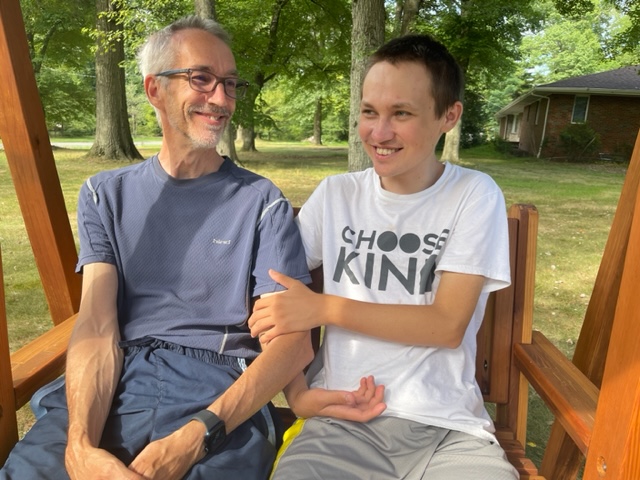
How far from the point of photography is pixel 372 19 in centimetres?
924

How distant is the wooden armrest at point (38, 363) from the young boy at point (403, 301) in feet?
2.33

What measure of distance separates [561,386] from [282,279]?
3.14 ft

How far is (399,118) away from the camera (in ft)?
6.45

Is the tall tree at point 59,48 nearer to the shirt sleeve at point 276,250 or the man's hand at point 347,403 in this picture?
the shirt sleeve at point 276,250

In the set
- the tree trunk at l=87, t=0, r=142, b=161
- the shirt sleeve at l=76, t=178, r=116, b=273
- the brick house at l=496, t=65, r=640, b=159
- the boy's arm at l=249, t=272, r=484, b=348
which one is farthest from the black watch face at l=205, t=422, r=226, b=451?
the brick house at l=496, t=65, r=640, b=159

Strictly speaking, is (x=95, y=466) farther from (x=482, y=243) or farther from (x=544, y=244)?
(x=544, y=244)

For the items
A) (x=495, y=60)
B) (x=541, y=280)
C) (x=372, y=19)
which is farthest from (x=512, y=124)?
(x=541, y=280)

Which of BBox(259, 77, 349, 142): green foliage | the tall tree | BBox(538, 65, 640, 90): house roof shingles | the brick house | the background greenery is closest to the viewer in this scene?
the background greenery

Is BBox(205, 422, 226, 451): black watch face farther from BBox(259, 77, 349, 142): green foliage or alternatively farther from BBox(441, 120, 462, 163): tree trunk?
BBox(259, 77, 349, 142): green foliage

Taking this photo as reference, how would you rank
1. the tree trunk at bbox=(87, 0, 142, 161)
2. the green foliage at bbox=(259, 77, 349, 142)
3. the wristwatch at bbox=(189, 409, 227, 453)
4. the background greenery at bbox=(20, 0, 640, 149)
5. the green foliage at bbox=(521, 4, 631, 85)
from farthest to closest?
the green foliage at bbox=(521, 4, 631, 85) → the green foliage at bbox=(259, 77, 349, 142) → the tree trunk at bbox=(87, 0, 142, 161) → the background greenery at bbox=(20, 0, 640, 149) → the wristwatch at bbox=(189, 409, 227, 453)

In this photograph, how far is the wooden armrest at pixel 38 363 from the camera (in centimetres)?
185

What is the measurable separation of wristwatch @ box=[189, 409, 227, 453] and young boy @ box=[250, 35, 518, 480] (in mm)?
199

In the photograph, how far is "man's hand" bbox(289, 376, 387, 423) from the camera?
187 cm

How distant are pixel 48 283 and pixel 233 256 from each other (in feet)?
3.05
